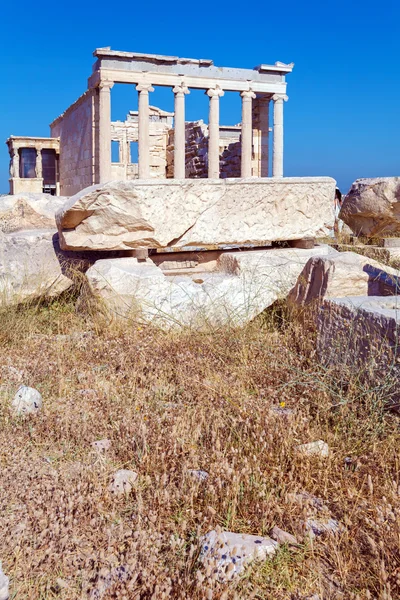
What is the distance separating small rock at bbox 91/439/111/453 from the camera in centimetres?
259

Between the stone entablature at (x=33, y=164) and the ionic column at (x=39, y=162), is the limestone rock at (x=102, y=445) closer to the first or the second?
the stone entablature at (x=33, y=164)

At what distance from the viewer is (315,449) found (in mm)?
2529

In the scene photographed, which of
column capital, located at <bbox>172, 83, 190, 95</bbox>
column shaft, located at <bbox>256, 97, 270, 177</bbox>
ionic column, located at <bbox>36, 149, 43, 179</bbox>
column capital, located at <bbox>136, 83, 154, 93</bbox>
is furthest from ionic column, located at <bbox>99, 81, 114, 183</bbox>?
ionic column, located at <bbox>36, 149, 43, 179</bbox>

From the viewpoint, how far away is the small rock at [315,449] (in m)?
2.48

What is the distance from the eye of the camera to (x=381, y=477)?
7.70 feet

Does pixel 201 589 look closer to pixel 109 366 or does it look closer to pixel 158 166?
pixel 109 366

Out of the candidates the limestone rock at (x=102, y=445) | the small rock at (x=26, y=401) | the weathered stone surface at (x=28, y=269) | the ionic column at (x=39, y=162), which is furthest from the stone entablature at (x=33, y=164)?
the limestone rock at (x=102, y=445)

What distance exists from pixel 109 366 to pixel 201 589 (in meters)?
2.11

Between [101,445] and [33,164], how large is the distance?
30.4m

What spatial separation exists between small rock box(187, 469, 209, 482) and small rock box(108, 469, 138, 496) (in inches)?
9.1

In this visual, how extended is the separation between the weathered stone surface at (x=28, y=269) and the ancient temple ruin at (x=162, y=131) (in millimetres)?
15700

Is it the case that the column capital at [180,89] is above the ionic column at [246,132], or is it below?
above

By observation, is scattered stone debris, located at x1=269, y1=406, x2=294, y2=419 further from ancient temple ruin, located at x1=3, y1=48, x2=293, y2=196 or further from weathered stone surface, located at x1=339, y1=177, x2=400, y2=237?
ancient temple ruin, located at x1=3, y1=48, x2=293, y2=196

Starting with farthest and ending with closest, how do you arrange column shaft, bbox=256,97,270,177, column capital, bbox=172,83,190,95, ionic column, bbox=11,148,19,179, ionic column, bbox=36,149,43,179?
1. ionic column, bbox=11,148,19,179
2. ionic column, bbox=36,149,43,179
3. column shaft, bbox=256,97,270,177
4. column capital, bbox=172,83,190,95
